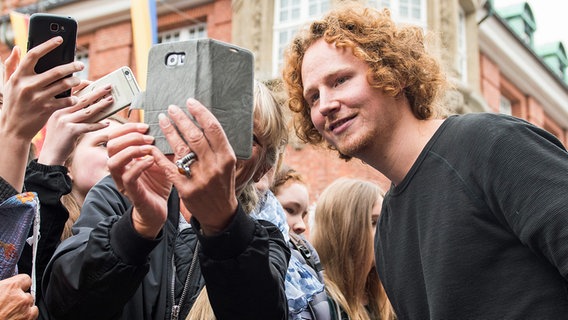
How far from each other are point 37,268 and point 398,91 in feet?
4.54

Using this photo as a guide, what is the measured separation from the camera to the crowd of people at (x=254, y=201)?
5.37 ft

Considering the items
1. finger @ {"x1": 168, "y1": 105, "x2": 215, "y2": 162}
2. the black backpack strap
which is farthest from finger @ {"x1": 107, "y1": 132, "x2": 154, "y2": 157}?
the black backpack strap

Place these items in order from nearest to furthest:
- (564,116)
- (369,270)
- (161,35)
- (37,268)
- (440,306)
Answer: (440,306), (37,268), (369,270), (161,35), (564,116)

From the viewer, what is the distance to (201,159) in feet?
4.99

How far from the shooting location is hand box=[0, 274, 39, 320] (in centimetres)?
173

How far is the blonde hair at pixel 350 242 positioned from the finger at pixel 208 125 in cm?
192

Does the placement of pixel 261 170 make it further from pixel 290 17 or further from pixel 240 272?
pixel 290 17

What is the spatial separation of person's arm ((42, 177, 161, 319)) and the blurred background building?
7.09 meters

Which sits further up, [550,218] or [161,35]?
[550,218]

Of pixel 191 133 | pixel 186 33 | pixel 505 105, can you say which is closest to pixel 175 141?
pixel 191 133

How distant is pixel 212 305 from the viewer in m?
1.84

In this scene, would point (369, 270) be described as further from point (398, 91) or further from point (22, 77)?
point (22, 77)

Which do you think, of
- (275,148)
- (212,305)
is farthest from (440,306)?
(275,148)

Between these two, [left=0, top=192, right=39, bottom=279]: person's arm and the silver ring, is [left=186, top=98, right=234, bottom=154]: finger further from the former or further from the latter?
[left=0, top=192, right=39, bottom=279]: person's arm
